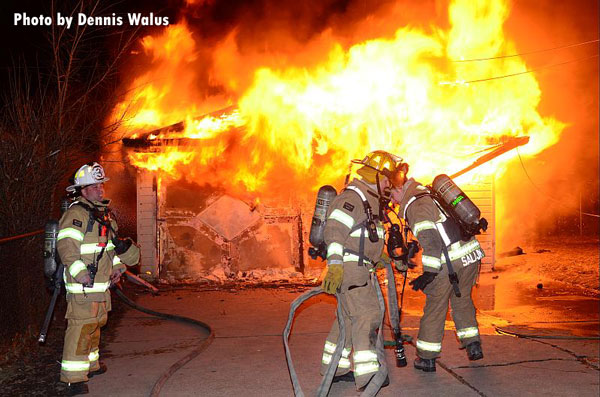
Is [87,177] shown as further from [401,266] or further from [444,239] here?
[444,239]

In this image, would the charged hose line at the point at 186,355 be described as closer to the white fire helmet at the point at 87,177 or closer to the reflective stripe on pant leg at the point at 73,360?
the reflective stripe on pant leg at the point at 73,360

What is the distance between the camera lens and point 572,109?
22.1 meters

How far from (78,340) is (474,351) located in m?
3.69

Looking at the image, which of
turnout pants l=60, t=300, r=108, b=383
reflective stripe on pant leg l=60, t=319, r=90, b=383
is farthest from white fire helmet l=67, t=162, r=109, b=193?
reflective stripe on pant leg l=60, t=319, r=90, b=383

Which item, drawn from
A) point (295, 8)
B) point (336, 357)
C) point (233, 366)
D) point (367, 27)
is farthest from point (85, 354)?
point (295, 8)

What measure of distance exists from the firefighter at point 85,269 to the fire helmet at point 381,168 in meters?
2.43

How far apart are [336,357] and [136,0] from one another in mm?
15596

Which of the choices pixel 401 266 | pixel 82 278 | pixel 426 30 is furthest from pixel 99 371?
pixel 426 30

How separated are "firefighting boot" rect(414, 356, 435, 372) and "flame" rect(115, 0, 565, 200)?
550 centimetres

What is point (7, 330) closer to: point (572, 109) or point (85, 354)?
point (85, 354)

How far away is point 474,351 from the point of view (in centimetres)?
586

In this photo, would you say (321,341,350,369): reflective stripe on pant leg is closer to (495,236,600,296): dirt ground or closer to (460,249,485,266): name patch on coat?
(460,249,485,266): name patch on coat

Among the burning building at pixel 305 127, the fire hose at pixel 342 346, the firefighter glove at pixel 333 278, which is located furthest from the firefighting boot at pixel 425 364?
the burning building at pixel 305 127

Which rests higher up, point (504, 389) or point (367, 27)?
point (367, 27)
